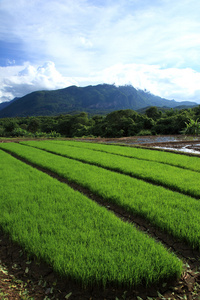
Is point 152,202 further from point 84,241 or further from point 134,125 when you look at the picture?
point 134,125

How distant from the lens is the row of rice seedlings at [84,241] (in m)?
2.24

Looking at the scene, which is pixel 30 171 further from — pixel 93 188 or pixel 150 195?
pixel 150 195

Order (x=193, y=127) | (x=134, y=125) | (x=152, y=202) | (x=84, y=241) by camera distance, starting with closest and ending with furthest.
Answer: (x=84, y=241), (x=152, y=202), (x=193, y=127), (x=134, y=125)

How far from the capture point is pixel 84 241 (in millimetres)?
2785

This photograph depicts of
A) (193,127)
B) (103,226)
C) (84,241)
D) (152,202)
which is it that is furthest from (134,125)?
(84,241)

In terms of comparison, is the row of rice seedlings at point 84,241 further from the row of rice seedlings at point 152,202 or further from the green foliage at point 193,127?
the green foliage at point 193,127

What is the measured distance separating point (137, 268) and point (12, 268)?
1738mm

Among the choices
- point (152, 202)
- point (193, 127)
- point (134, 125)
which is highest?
point (134, 125)

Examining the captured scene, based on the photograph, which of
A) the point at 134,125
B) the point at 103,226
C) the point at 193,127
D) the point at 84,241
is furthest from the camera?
the point at 134,125

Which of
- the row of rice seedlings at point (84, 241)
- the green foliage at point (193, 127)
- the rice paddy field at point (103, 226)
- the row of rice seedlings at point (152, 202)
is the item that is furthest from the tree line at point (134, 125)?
the row of rice seedlings at point (84, 241)

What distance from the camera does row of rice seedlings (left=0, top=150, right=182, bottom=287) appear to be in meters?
2.24

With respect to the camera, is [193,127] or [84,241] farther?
[193,127]

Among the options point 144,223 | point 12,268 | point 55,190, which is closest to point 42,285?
point 12,268

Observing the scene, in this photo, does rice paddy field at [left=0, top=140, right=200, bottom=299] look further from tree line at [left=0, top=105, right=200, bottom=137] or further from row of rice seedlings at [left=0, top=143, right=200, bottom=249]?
tree line at [left=0, top=105, right=200, bottom=137]
